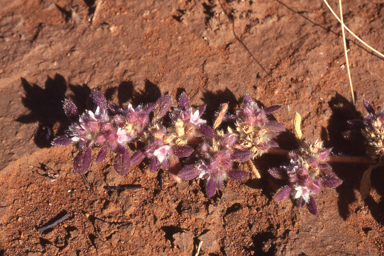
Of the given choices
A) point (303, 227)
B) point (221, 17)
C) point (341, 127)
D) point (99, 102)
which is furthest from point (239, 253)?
point (221, 17)

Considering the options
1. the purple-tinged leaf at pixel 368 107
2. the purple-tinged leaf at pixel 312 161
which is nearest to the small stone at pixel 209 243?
the purple-tinged leaf at pixel 312 161

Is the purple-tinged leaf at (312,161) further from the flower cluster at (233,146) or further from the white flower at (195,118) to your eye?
the white flower at (195,118)

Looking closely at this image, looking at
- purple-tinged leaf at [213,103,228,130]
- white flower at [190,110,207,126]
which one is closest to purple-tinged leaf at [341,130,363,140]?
purple-tinged leaf at [213,103,228,130]

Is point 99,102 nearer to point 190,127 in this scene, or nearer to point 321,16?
point 190,127

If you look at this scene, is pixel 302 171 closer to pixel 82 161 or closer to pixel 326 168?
pixel 326 168

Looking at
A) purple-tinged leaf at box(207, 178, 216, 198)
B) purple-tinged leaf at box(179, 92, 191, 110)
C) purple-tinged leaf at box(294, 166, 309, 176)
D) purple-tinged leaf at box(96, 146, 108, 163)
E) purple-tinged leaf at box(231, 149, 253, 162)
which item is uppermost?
purple-tinged leaf at box(179, 92, 191, 110)

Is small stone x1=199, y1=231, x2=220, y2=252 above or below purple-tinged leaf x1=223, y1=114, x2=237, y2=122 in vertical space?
below

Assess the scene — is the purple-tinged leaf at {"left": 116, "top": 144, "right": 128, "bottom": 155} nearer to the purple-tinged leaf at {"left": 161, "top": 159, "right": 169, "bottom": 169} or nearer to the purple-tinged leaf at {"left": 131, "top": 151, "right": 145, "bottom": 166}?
the purple-tinged leaf at {"left": 131, "top": 151, "right": 145, "bottom": 166}
